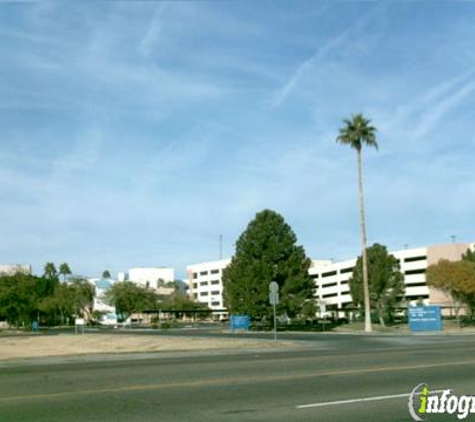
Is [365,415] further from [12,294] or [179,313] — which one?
[179,313]

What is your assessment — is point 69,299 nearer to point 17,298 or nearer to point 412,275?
point 17,298

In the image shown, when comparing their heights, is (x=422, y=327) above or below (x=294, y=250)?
below

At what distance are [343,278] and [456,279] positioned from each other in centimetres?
7321

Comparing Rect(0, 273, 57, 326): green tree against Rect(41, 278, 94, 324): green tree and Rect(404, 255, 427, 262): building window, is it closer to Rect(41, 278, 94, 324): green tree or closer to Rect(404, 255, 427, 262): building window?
Rect(41, 278, 94, 324): green tree

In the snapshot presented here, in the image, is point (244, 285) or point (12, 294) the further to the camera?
point (12, 294)

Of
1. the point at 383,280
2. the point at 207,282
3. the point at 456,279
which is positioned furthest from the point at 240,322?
the point at 207,282

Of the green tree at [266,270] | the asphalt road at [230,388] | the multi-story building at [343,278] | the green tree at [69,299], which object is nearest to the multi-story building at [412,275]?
the multi-story building at [343,278]

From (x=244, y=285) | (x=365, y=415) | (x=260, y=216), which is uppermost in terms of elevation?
(x=260, y=216)

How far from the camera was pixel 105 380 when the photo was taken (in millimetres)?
15992

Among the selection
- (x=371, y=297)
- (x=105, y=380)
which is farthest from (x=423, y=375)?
(x=371, y=297)

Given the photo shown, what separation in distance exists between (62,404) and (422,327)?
44.7 m

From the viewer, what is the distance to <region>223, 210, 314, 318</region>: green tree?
197 feet

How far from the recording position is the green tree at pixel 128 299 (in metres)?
124

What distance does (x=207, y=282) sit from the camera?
18088 centimetres
